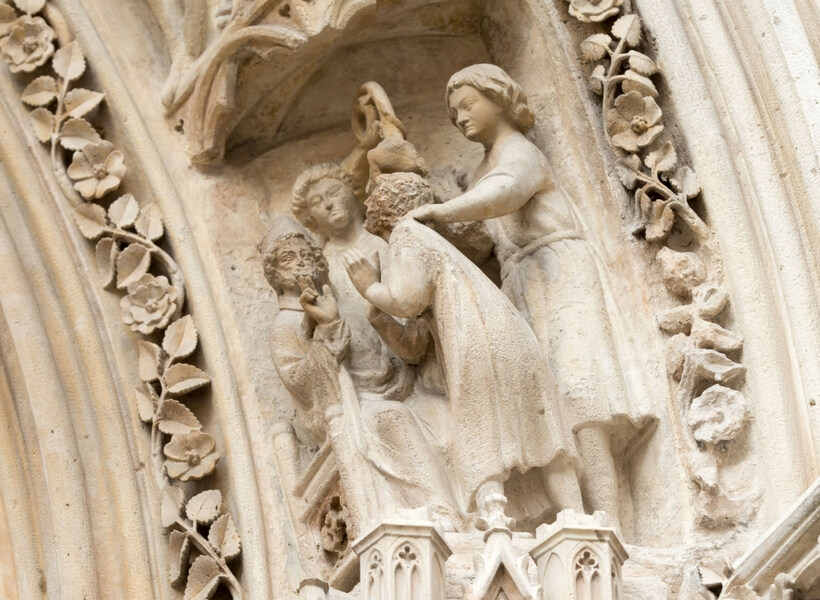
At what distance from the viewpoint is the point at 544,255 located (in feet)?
13.6

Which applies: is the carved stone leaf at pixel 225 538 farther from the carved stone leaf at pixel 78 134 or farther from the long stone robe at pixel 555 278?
the carved stone leaf at pixel 78 134

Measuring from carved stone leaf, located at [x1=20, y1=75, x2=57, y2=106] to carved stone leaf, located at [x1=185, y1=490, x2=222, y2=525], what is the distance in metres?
1.15

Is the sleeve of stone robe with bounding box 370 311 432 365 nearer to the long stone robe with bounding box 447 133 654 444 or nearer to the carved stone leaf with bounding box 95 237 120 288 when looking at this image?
the long stone robe with bounding box 447 133 654 444

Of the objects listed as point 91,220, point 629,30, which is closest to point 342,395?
point 91,220

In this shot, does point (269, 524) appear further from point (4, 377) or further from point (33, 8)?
point (33, 8)

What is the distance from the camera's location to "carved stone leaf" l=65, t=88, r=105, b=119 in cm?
468

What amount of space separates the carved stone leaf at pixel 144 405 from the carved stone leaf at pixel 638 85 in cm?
122

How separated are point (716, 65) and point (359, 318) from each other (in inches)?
36.4

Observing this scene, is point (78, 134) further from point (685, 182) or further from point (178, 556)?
point (685, 182)

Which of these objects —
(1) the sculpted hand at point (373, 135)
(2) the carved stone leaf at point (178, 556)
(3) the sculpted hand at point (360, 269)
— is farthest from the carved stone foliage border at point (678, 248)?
(2) the carved stone leaf at point (178, 556)

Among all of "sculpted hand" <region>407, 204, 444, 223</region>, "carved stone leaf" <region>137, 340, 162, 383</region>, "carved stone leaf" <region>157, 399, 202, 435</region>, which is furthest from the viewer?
"carved stone leaf" <region>137, 340, 162, 383</region>

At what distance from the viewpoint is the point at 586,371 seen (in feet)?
13.0

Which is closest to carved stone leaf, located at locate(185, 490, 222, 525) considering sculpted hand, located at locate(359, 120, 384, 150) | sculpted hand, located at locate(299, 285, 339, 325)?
sculpted hand, located at locate(299, 285, 339, 325)

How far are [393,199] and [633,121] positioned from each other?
1.74ft
